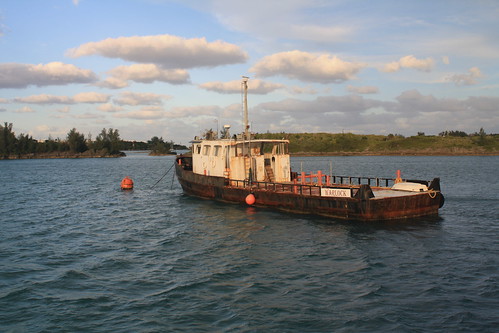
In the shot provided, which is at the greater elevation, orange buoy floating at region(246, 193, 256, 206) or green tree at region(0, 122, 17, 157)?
green tree at region(0, 122, 17, 157)

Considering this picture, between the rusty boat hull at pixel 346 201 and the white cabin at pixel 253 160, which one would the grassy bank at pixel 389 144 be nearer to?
the white cabin at pixel 253 160

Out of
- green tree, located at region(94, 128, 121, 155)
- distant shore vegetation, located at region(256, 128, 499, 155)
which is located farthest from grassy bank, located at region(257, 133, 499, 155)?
green tree, located at region(94, 128, 121, 155)

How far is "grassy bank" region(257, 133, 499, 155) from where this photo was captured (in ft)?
417

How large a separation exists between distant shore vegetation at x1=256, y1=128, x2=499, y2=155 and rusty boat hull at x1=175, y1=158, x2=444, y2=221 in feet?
330

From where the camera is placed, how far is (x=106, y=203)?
34344 mm

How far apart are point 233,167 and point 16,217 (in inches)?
651

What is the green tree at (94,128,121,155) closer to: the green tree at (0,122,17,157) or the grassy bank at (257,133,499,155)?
the green tree at (0,122,17,157)

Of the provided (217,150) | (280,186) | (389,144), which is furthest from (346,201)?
(389,144)

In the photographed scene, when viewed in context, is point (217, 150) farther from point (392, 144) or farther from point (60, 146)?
point (60, 146)

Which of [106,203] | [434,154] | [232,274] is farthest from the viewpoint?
[434,154]

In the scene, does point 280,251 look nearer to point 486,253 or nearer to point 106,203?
point 486,253

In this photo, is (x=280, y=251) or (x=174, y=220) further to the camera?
(x=174, y=220)

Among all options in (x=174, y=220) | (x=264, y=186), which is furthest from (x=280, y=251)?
(x=264, y=186)

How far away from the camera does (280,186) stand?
28531 millimetres
